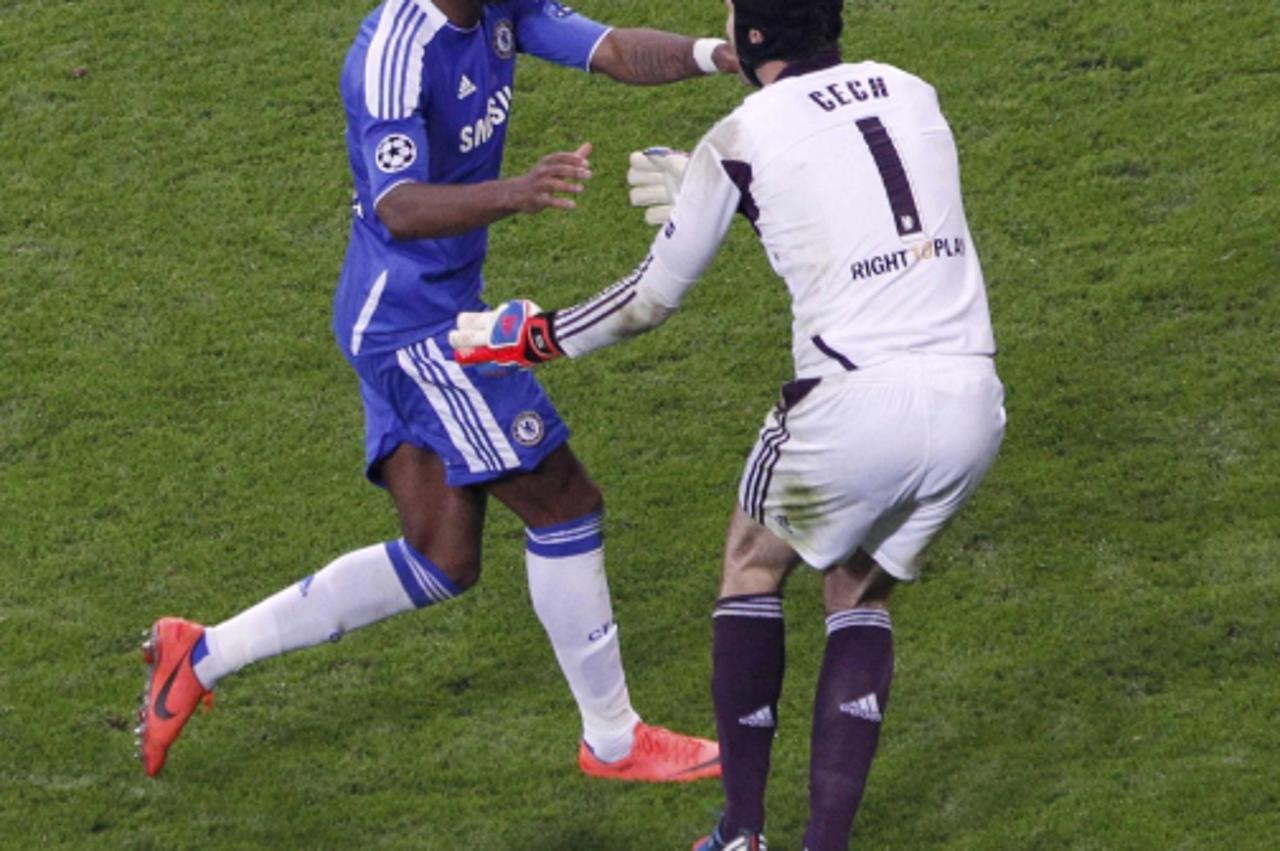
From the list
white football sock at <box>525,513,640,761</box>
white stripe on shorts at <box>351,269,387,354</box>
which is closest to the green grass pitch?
white football sock at <box>525,513,640,761</box>

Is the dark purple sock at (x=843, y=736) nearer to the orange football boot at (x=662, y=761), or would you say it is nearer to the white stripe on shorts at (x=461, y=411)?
the orange football boot at (x=662, y=761)

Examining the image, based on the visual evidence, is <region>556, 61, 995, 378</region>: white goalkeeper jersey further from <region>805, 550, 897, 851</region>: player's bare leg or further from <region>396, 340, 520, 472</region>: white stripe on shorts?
<region>396, 340, 520, 472</region>: white stripe on shorts

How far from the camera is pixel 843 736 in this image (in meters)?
5.16

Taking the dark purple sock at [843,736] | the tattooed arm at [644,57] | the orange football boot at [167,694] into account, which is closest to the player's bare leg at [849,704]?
the dark purple sock at [843,736]

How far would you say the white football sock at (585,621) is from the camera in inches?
237

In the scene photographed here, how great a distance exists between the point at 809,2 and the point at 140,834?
8.34ft

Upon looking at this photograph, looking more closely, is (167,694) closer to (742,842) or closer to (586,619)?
(586,619)

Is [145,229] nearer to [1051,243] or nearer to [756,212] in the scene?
[1051,243]

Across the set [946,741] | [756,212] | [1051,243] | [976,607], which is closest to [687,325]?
[1051,243]

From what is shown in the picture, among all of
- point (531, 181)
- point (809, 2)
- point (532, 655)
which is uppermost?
point (809, 2)

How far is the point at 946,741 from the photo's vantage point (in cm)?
604

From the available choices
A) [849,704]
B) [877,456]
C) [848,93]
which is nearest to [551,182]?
[848,93]

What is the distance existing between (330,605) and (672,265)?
1547 mm

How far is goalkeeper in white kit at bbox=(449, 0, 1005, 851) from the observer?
16.5ft
